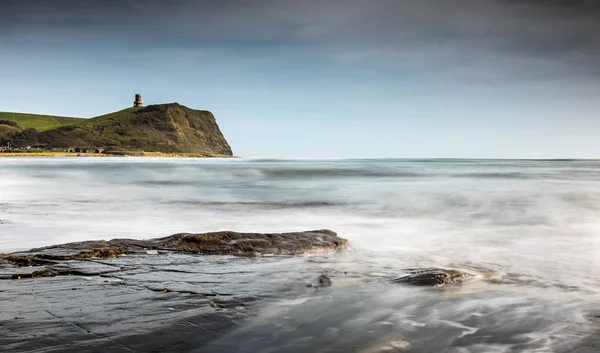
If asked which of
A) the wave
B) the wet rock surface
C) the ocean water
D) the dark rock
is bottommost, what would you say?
the wave

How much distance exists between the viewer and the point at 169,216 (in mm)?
17797

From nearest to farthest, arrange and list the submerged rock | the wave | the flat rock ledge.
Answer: the submerged rock, the flat rock ledge, the wave

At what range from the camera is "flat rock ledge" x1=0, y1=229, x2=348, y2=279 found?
852 centimetres

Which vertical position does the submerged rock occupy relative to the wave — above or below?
above

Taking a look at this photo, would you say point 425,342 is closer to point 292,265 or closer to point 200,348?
point 200,348

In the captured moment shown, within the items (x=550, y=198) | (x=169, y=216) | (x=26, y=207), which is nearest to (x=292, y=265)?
(x=169, y=216)

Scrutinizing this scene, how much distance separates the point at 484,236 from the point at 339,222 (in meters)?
4.82

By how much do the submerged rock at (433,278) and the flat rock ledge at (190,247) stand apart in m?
2.54

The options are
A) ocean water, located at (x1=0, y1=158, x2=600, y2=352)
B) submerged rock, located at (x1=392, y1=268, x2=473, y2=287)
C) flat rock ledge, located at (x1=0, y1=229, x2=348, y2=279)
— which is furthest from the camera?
flat rock ledge, located at (x1=0, y1=229, x2=348, y2=279)

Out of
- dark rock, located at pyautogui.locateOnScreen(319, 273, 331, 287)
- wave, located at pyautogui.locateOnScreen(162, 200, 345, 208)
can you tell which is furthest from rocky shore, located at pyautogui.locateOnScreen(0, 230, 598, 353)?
wave, located at pyautogui.locateOnScreen(162, 200, 345, 208)

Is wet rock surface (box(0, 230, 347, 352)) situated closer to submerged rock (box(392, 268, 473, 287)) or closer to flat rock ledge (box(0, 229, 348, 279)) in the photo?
flat rock ledge (box(0, 229, 348, 279))

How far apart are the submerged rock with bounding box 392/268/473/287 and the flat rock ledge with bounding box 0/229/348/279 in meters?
2.54

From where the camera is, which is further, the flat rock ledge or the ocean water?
the flat rock ledge

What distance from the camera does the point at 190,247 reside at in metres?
10.1
